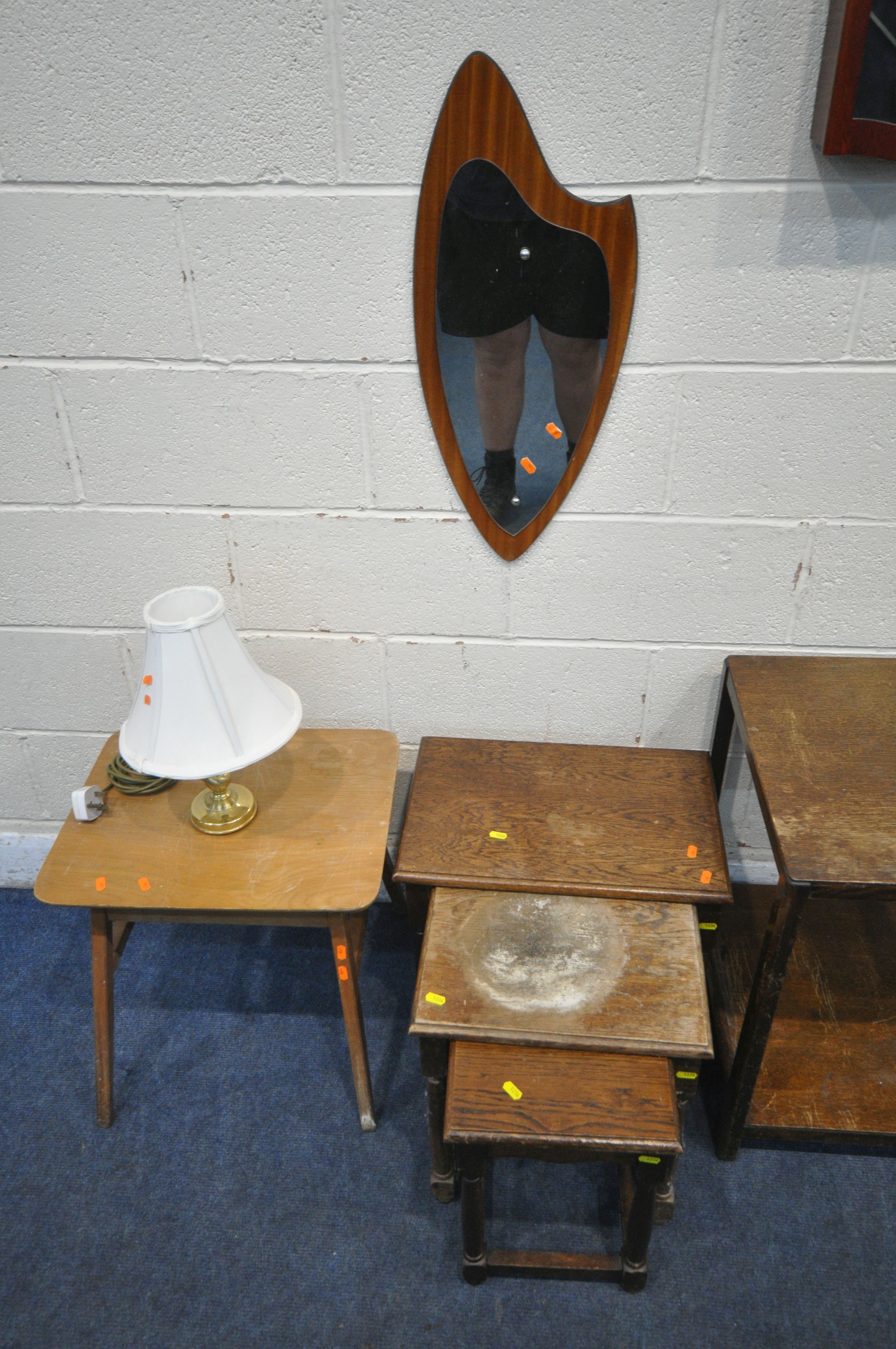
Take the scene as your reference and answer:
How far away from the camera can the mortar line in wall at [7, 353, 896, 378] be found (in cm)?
148

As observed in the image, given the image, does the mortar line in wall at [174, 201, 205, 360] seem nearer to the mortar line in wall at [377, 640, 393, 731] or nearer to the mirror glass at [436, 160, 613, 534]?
the mirror glass at [436, 160, 613, 534]

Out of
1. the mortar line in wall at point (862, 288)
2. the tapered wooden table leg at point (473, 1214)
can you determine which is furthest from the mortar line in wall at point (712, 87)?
the tapered wooden table leg at point (473, 1214)

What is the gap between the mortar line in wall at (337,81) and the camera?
129cm

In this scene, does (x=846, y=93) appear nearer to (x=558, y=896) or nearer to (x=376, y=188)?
(x=376, y=188)

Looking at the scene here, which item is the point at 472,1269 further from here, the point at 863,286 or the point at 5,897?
the point at 863,286

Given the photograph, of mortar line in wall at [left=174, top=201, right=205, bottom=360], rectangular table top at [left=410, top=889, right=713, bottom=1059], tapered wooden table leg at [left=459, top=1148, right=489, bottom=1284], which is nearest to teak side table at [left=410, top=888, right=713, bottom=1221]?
rectangular table top at [left=410, top=889, right=713, bottom=1059]

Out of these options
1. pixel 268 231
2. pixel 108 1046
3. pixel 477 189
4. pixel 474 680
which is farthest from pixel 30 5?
pixel 108 1046

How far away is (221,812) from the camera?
1637mm

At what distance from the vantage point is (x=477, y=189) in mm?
A: 1390

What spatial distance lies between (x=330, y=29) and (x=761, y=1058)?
1716mm

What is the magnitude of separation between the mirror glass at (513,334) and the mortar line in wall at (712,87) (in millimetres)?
189

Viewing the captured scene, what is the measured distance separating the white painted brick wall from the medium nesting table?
0.56 ft

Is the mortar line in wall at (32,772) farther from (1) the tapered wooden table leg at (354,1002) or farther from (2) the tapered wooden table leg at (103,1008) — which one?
(1) the tapered wooden table leg at (354,1002)

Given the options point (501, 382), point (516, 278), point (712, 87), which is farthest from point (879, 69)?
point (501, 382)
